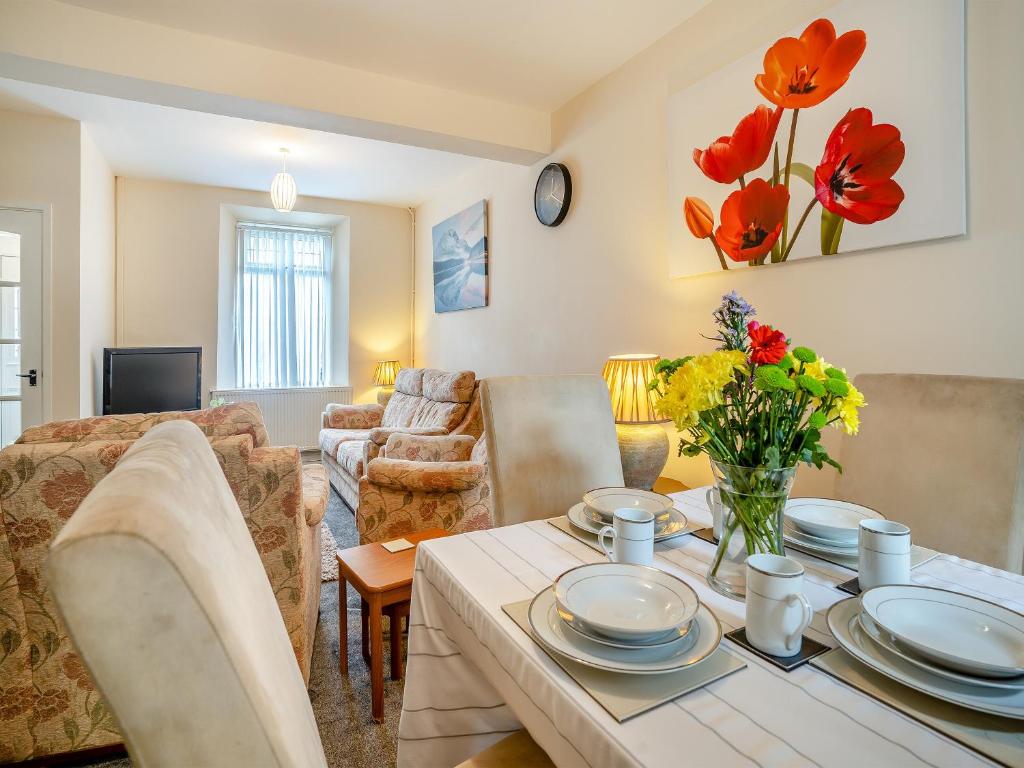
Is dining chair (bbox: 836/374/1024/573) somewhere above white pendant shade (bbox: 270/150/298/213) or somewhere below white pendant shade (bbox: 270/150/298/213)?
below

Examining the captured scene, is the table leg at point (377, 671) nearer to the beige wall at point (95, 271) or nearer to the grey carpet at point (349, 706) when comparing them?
the grey carpet at point (349, 706)

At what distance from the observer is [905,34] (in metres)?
1.60

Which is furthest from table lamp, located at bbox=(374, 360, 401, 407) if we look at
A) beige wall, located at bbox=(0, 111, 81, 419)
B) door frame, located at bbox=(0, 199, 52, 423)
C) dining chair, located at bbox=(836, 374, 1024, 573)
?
dining chair, located at bbox=(836, 374, 1024, 573)

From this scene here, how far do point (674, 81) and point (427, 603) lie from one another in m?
2.43

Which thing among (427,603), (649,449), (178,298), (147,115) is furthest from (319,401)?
(427,603)

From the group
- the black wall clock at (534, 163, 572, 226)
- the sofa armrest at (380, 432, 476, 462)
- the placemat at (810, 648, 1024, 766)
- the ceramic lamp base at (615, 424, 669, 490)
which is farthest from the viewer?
the black wall clock at (534, 163, 572, 226)

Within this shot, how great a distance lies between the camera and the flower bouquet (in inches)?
32.5

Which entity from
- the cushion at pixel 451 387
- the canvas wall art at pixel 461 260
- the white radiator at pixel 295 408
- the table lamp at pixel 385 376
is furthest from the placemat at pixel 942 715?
the white radiator at pixel 295 408

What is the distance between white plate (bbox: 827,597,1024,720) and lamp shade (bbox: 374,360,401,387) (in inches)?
200

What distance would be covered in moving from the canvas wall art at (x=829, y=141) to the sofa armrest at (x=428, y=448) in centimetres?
151

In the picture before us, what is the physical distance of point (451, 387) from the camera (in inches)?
158

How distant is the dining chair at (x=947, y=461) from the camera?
113 centimetres

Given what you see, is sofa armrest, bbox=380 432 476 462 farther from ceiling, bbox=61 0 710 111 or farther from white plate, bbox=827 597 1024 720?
white plate, bbox=827 597 1024 720

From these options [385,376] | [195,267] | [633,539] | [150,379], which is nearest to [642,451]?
[633,539]
